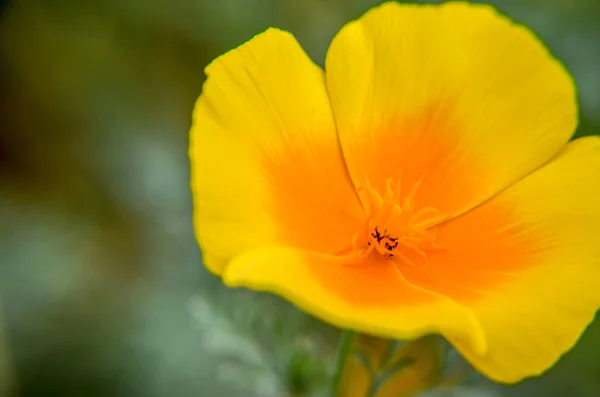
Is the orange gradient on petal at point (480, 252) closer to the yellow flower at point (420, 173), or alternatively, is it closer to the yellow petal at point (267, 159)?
the yellow flower at point (420, 173)

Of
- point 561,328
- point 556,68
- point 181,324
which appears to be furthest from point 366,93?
point 181,324

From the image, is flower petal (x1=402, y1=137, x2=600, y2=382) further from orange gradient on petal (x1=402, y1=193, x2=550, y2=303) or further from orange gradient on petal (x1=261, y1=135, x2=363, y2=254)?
orange gradient on petal (x1=261, y1=135, x2=363, y2=254)

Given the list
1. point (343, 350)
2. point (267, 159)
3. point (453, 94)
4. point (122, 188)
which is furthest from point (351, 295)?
point (122, 188)

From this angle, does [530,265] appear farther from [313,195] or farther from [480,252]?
[313,195]

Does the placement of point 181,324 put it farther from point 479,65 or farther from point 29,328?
point 479,65

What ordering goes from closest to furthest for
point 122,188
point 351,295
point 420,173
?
point 351,295 < point 420,173 < point 122,188

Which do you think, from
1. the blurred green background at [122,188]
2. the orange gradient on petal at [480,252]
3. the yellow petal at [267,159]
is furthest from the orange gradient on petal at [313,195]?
the blurred green background at [122,188]
